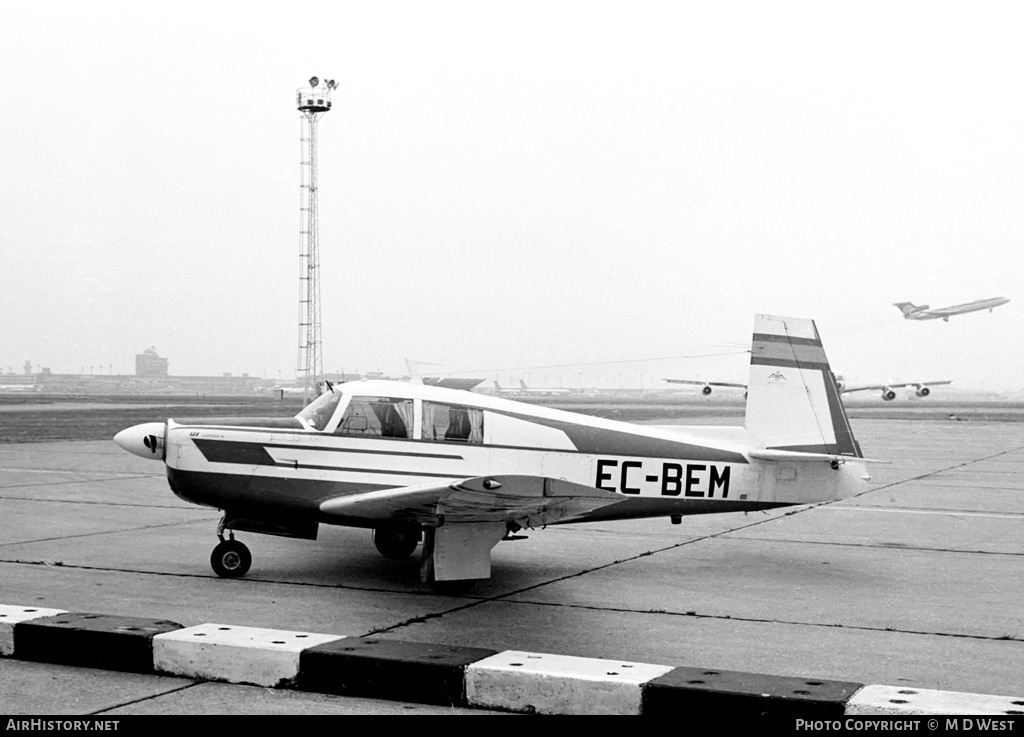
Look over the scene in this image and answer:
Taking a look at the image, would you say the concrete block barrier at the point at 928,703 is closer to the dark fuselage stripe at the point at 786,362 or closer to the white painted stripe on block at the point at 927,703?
the white painted stripe on block at the point at 927,703

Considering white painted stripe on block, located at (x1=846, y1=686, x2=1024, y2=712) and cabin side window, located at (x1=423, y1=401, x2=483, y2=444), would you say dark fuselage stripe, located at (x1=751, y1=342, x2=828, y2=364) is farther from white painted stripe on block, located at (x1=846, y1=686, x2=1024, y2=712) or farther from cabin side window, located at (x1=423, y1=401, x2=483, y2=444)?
white painted stripe on block, located at (x1=846, y1=686, x2=1024, y2=712)

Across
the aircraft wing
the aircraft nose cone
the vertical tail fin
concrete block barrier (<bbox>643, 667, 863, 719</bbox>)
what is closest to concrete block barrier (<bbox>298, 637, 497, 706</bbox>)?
concrete block barrier (<bbox>643, 667, 863, 719</bbox>)

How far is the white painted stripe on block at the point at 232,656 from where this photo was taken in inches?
234

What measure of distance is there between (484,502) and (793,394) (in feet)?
13.7

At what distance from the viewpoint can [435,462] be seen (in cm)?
975

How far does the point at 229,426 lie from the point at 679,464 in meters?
4.06

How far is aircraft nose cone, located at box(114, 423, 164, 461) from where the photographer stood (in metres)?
9.84

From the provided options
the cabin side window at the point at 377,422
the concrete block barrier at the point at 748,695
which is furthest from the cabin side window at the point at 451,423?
the concrete block barrier at the point at 748,695

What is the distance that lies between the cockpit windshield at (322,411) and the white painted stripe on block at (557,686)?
443 cm

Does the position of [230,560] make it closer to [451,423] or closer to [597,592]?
[451,423]

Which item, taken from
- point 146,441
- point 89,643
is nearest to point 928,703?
point 89,643

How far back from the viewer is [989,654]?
23.0ft

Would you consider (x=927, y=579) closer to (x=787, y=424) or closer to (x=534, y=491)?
(x=787, y=424)

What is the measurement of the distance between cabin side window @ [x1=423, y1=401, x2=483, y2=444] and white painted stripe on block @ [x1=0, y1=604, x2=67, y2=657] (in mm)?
3724
